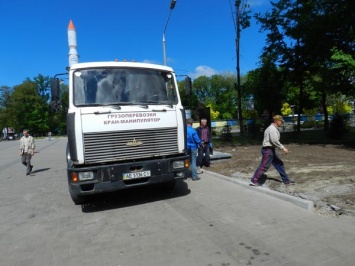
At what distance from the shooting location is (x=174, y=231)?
5.09 m

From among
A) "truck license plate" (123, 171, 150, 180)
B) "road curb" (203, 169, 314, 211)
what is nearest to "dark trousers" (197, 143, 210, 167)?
"road curb" (203, 169, 314, 211)

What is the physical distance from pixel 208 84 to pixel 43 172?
72.2 meters

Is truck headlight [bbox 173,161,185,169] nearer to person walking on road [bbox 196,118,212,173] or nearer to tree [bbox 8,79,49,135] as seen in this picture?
person walking on road [bbox 196,118,212,173]

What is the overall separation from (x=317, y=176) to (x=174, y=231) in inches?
186

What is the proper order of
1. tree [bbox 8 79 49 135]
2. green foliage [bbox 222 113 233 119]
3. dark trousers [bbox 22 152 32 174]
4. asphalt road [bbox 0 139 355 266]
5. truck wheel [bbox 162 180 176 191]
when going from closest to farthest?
asphalt road [bbox 0 139 355 266]
truck wheel [bbox 162 180 176 191]
dark trousers [bbox 22 152 32 174]
tree [bbox 8 79 49 135]
green foliage [bbox 222 113 233 119]

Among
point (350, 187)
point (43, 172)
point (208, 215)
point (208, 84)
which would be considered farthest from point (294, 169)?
point (208, 84)

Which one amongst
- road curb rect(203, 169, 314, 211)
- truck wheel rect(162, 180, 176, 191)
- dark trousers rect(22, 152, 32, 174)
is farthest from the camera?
dark trousers rect(22, 152, 32, 174)

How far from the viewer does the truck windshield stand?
252 inches

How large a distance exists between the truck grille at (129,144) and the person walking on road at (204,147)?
13.0 feet

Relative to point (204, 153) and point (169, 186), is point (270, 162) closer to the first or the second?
point (169, 186)

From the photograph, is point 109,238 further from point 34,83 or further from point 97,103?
point 34,83

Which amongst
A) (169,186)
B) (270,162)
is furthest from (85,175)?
(270,162)

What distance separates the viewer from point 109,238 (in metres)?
4.97

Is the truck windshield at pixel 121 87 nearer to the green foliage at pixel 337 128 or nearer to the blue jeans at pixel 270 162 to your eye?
the blue jeans at pixel 270 162
